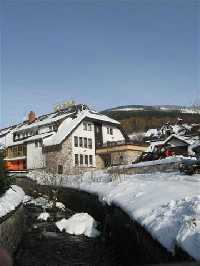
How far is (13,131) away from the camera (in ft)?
225

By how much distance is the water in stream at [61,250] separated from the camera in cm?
1429

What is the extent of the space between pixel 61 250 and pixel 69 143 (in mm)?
41788

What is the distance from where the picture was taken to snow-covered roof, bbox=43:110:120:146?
57406 mm

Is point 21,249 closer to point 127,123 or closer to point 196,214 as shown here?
point 196,214

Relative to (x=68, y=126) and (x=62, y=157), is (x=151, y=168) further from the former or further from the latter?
(x=68, y=126)

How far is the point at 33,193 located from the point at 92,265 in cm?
2627

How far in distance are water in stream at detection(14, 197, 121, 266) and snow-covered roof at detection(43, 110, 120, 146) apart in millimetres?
37078

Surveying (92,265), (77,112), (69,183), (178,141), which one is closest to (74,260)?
(92,265)

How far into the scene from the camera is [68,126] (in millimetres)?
59188

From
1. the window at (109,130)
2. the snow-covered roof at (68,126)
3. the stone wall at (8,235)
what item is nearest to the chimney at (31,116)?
the snow-covered roof at (68,126)

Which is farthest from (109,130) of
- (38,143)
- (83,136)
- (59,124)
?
(38,143)

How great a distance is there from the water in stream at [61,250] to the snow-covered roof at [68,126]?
37.1 m

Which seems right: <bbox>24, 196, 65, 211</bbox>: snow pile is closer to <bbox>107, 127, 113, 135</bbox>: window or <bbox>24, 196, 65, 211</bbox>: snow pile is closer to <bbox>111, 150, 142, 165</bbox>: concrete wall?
<bbox>111, 150, 142, 165</bbox>: concrete wall

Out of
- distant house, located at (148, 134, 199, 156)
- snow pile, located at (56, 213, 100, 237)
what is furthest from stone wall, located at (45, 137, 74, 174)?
snow pile, located at (56, 213, 100, 237)
